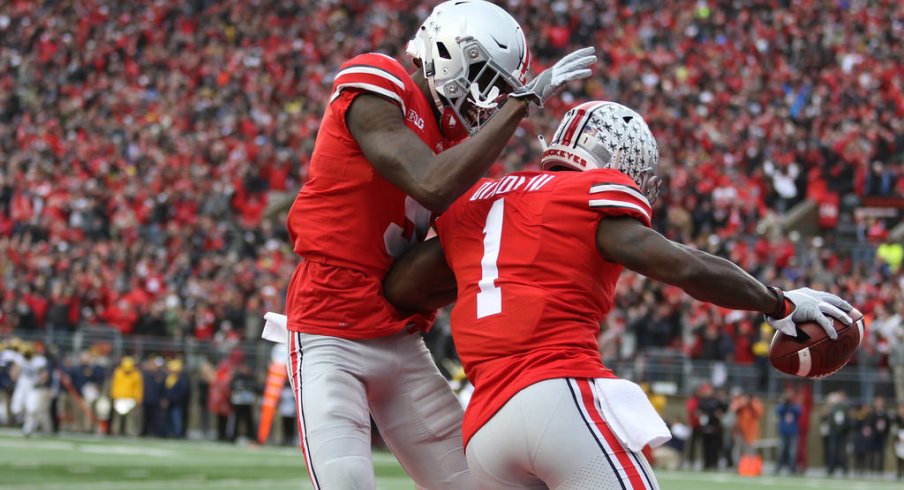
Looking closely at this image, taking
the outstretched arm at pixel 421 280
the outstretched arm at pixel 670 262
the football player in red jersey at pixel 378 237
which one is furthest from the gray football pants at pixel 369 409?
the outstretched arm at pixel 670 262

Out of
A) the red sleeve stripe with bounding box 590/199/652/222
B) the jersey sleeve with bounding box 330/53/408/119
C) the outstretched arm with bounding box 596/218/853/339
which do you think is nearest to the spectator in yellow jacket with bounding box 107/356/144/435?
the jersey sleeve with bounding box 330/53/408/119

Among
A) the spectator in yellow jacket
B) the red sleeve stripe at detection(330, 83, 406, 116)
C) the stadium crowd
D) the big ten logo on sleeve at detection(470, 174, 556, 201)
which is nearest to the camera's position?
the big ten logo on sleeve at detection(470, 174, 556, 201)

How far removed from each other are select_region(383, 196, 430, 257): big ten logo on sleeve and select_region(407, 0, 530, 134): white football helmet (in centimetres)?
29

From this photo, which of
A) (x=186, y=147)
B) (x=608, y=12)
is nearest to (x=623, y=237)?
(x=186, y=147)

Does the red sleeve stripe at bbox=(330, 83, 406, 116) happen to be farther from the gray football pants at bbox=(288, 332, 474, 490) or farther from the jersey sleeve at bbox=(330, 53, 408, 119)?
the gray football pants at bbox=(288, 332, 474, 490)

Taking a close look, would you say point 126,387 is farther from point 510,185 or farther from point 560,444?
point 560,444

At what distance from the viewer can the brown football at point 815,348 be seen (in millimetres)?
3990

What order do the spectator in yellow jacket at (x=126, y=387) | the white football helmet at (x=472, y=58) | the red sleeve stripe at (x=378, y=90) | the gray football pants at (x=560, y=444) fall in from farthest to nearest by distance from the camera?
the spectator in yellow jacket at (x=126, y=387) → the white football helmet at (x=472, y=58) → the red sleeve stripe at (x=378, y=90) → the gray football pants at (x=560, y=444)

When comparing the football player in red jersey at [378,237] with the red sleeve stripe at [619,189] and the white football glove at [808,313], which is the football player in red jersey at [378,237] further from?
the white football glove at [808,313]

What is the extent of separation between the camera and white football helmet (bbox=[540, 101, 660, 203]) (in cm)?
400

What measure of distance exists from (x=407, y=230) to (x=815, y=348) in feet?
4.09

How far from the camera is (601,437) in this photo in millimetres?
3623

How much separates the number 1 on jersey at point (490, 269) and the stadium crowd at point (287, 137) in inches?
574

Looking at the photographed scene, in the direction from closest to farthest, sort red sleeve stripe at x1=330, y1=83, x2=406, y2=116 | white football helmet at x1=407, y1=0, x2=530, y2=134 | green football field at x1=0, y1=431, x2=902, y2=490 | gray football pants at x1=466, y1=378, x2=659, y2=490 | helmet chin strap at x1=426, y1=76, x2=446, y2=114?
gray football pants at x1=466, y1=378, x2=659, y2=490
red sleeve stripe at x1=330, y1=83, x2=406, y2=116
white football helmet at x1=407, y1=0, x2=530, y2=134
helmet chin strap at x1=426, y1=76, x2=446, y2=114
green football field at x1=0, y1=431, x2=902, y2=490
